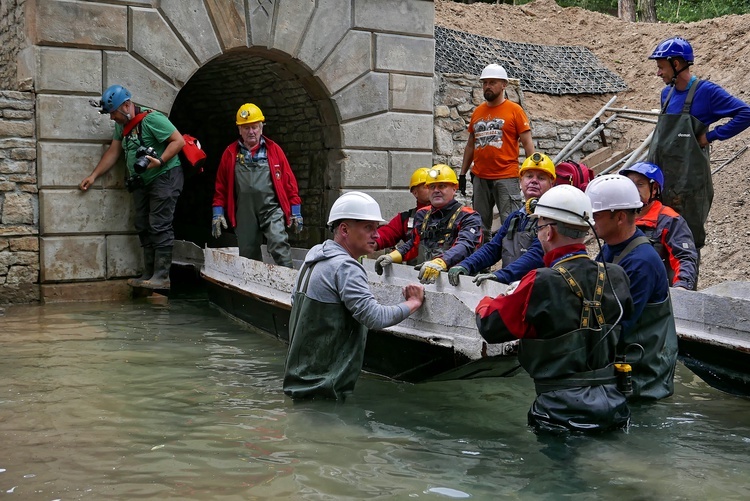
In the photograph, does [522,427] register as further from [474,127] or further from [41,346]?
[474,127]

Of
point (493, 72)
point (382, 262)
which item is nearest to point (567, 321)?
point (382, 262)

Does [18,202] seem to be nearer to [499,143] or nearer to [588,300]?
[499,143]

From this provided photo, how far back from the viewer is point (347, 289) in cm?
539

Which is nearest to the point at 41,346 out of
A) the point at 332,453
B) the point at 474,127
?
the point at 332,453

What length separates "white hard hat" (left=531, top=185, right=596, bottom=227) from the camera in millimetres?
4629

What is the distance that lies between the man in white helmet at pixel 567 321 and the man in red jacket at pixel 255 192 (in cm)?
494

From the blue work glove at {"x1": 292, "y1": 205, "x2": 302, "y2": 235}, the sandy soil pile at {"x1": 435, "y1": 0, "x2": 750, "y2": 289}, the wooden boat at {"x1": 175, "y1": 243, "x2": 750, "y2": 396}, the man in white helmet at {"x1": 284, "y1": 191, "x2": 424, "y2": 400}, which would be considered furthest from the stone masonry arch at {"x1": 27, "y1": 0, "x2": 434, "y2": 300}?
the man in white helmet at {"x1": 284, "y1": 191, "x2": 424, "y2": 400}

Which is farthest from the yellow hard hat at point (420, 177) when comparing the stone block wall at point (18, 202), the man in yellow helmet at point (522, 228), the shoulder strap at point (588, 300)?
the stone block wall at point (18, 202)

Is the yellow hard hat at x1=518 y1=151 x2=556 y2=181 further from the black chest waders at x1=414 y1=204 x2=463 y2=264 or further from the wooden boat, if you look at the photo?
the wooden boat

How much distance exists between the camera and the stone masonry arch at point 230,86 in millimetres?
9523

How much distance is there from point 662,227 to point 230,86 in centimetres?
793

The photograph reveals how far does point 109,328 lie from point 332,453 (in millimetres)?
4285

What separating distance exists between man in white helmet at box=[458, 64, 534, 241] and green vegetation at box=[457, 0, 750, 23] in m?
13.0

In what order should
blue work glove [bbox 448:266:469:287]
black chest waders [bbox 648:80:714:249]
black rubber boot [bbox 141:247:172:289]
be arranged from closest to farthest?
1. blue work glove [bbox 448:266:469:287]
2. black chest waders [bbox 648:80:714:249]
3. black rubber boot [bbox 141:247:172:289]
